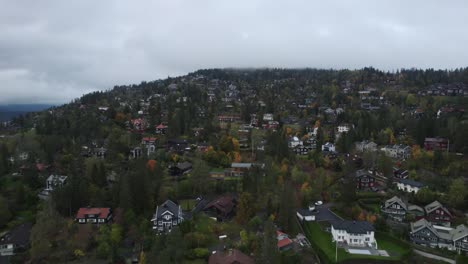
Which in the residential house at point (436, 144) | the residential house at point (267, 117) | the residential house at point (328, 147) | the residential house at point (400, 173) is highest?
the residential house at point (267, 117)

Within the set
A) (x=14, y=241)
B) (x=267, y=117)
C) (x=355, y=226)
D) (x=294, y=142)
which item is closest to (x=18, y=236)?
(x=14, y=241)

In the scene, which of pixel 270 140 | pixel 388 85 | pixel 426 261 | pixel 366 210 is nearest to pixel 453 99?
pixel 388 85

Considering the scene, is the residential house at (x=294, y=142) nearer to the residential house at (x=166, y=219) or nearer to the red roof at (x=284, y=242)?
the residential house at (x=166, y=219)

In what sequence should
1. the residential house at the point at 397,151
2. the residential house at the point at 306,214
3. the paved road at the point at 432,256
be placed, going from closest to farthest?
the paved road at the point at 432,256 → the residential house at the point at 306,214 → the residential house at the point at 397,151

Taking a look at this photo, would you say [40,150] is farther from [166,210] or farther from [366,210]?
[366,210]

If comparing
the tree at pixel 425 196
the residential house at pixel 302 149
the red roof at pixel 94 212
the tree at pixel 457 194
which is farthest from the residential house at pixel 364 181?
the red roof at pixel 94 212

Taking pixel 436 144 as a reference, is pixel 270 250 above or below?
below

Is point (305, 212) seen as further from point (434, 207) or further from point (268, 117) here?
point (268, 117)
